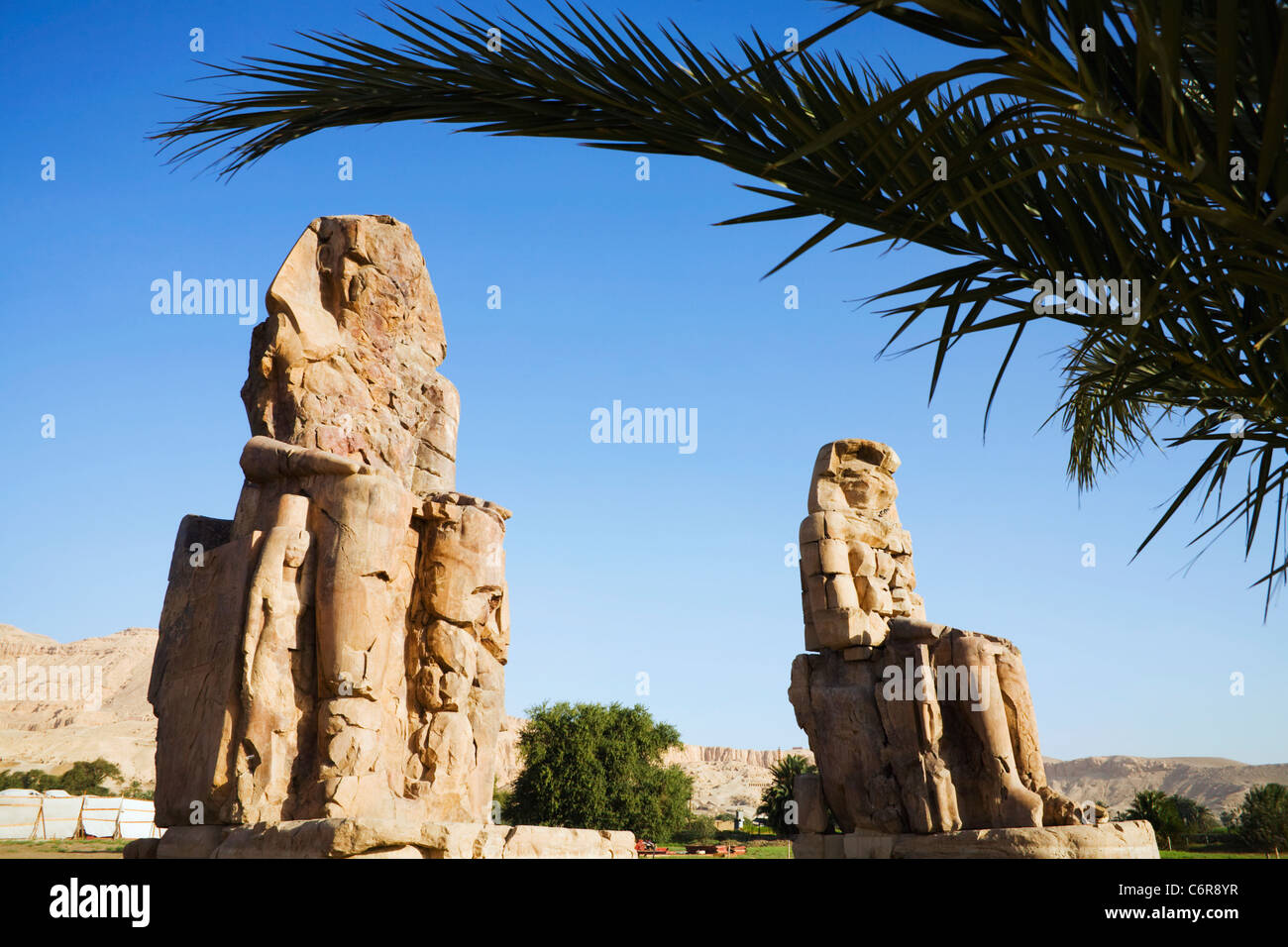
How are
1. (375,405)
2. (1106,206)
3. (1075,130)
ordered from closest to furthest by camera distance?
1. (1075,130)
2. (1106,206)
3. (375,405)

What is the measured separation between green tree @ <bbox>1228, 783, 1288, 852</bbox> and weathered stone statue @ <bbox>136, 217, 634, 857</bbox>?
12979mm

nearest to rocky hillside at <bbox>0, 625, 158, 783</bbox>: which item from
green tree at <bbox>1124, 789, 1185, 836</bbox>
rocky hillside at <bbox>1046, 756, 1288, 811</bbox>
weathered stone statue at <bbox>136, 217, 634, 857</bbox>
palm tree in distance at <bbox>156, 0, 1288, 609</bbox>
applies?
green tree at <bbox>1124, 789, 1185, 836</bbox>

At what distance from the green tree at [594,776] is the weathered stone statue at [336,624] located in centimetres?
1829

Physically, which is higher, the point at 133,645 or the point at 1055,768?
the point at 133,645

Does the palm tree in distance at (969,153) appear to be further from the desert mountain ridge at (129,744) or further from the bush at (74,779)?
the desert mountain ridge at (129,744)

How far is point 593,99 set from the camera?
281 cm

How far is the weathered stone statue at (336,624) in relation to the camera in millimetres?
5781

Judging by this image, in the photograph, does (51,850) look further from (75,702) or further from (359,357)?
(75,702)

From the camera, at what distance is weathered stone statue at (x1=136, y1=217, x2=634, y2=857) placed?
5781 mm

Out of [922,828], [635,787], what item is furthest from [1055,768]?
[922,828]

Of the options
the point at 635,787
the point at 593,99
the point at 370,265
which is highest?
the point at 370,265

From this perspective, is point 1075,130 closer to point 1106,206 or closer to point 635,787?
point 1106,206

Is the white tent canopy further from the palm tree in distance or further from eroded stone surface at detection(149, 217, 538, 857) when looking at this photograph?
the palm tree in distance
